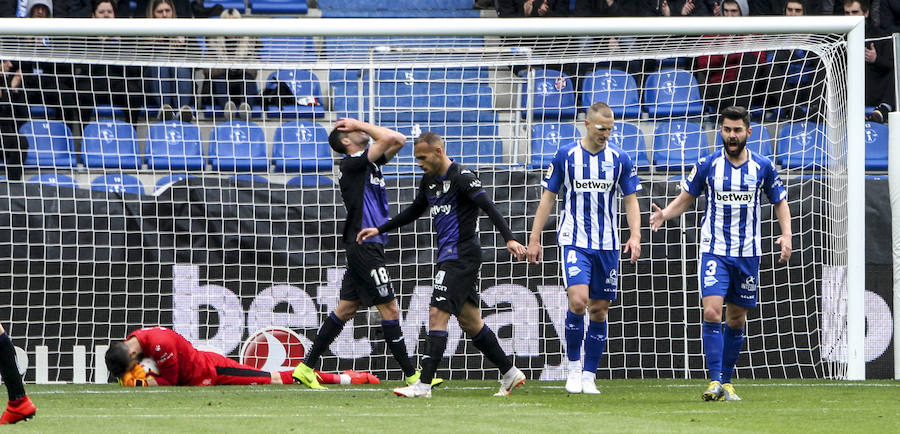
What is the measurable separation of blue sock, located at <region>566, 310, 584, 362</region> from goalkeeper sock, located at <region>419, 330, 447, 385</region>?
109cm

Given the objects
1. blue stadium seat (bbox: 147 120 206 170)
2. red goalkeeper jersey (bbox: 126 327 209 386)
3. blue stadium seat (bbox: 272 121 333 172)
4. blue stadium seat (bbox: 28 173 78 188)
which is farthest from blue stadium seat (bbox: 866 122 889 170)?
blue stadium seat (bbox: 28 173 78 188)

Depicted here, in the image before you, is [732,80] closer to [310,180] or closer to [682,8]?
[682,8]

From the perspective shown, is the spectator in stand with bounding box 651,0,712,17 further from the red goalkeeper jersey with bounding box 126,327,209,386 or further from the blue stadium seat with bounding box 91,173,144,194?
the red goalkeeper jersey with bounding box 126,327,209,386

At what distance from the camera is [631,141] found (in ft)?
36.8

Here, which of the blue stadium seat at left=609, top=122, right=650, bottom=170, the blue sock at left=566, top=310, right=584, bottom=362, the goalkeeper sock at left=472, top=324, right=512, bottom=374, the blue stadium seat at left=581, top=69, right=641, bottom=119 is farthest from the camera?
the blue stadium seat at left=581, top=69, right=641, bottom=119

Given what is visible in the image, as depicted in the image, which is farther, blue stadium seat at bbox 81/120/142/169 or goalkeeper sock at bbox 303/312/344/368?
blue stadium seat at bbox 81/120/142/169

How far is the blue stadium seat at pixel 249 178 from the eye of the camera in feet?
34.2

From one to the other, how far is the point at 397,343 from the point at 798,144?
15.6ft

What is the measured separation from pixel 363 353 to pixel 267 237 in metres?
1.31

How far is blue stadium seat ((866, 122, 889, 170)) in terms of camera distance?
12398mm

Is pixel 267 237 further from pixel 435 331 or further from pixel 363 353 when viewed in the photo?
pixel 435 331

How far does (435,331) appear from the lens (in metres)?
7.52

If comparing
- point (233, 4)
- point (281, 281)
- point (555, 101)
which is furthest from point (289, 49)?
point (233, 4)

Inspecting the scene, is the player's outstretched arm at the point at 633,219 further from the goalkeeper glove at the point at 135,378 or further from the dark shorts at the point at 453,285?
the goalkeeper glove at the point at 135,378
